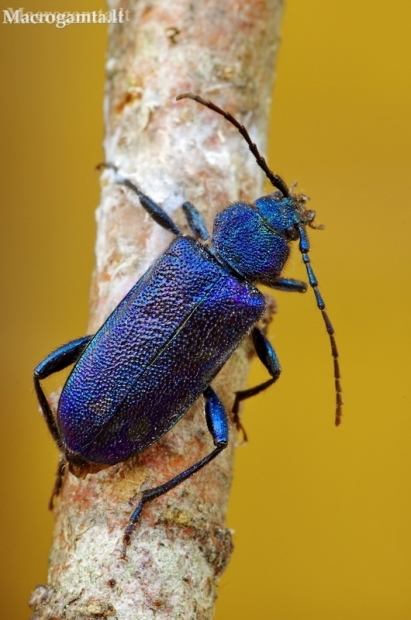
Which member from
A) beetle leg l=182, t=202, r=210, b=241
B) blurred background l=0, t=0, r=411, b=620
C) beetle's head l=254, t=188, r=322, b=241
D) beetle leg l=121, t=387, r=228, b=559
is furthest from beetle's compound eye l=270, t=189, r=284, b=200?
blurred background l=0, t=0, r=411, b=620

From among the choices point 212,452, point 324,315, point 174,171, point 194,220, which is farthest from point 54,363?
point 324,315

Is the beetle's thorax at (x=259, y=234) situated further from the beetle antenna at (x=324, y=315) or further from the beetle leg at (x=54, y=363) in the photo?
the beetle leg at (x=54, y=363)

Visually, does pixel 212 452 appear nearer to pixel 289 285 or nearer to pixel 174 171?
pixel 289 285

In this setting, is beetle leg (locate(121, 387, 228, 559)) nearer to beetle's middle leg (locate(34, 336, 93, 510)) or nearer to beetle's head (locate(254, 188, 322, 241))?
beetle's middle leg (locate(34, 336, 93, 510))

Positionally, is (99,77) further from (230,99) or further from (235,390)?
(235,390)

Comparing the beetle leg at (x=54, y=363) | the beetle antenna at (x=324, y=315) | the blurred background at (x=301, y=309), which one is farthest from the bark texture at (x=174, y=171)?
the blurred background at (x=301, y=309)

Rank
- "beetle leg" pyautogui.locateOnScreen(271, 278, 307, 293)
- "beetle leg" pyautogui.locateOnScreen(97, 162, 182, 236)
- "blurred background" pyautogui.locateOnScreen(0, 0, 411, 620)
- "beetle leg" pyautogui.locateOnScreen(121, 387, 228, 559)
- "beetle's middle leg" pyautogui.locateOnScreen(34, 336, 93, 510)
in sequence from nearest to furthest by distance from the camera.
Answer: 1. "beetle leg" pyautogui.locateOnScreen(121, 387, 228, 559)
2. "beetle's middle leg" pyautogui.locateOnScreen(34, 336, 93, 510)
3. "beetle leg" pyautogui.locateOnScreen(97, 162, 182, 236)
4. "beetle leg" pyautogui.locateOnScreen(271, 278, 307, 293)
5. "blurred background" pyautogui.locateOnScreen(0, 0, 411, 620)
